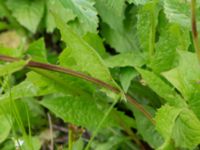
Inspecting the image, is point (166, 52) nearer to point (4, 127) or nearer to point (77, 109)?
point (77, 109)

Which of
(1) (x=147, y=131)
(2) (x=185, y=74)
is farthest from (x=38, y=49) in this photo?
(2) (x=185, y=74)

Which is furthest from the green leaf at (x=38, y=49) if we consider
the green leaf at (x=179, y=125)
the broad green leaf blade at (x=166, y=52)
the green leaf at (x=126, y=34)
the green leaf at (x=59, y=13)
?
the green leaf at (x=179, y=125)

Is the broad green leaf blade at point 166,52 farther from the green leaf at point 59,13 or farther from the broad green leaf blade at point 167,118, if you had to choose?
the green leaf at point 59,13

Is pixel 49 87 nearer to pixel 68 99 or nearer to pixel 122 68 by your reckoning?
pixel 68 99

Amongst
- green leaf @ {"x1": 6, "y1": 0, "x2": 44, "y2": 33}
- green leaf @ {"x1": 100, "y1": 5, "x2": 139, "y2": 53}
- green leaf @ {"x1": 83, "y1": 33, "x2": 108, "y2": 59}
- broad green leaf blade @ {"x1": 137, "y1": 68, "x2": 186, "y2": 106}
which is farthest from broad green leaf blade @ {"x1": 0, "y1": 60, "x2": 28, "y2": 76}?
green leaf @ {"x1": 6, "y1": 0, "x2": 44, "y2": 33}

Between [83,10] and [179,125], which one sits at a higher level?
[83,10]
